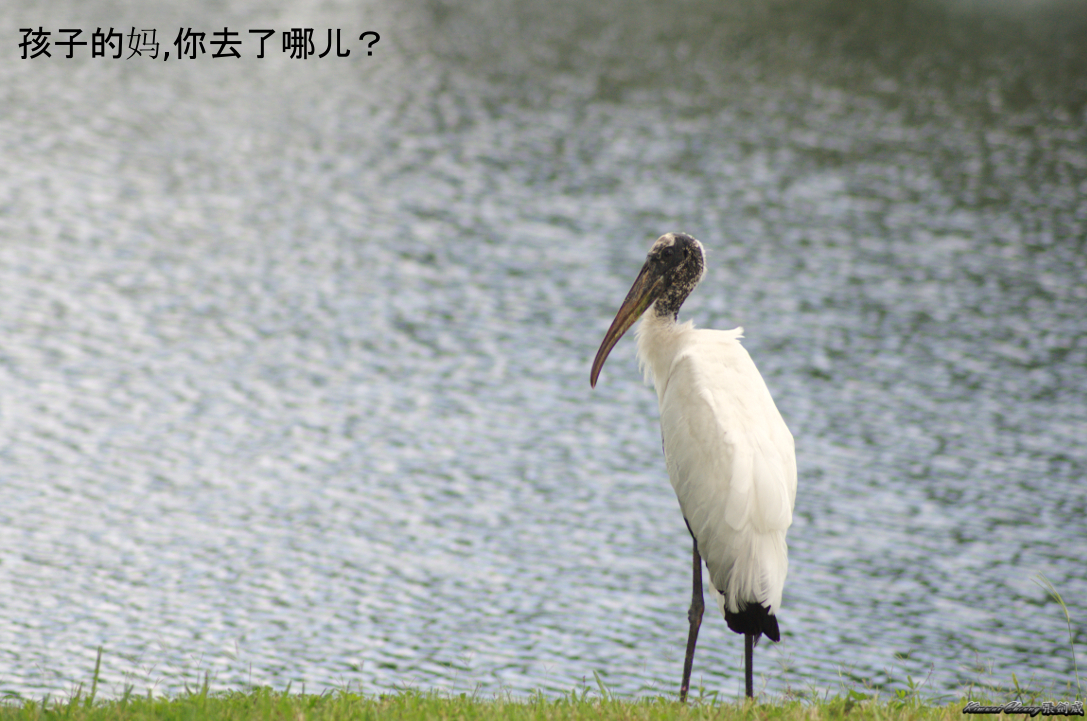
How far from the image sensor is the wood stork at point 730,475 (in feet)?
23.9

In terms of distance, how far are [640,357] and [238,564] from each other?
9.16 m

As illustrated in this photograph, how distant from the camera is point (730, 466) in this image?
7.34 meters

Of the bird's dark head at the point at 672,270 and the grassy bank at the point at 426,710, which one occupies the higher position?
the bird's dark head at the point at 672,270

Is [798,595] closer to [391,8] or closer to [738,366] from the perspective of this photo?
[738,366]

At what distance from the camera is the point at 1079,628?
1598 cm

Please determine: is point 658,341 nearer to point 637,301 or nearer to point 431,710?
point 637,301

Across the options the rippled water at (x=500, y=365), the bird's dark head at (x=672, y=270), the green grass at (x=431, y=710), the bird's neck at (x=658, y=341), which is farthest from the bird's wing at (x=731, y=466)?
the rippled water at (x=500, y=365)

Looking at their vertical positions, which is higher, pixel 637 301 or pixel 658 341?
pixel 637 301

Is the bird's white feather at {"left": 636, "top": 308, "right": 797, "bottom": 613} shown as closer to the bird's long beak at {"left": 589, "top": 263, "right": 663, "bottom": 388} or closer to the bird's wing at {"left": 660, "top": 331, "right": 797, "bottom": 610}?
the bird's wing at {"left": 660, "top": 331, "right": 797, "bottom": 610}

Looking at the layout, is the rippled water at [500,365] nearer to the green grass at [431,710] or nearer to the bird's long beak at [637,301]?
the green grass at [431,710]

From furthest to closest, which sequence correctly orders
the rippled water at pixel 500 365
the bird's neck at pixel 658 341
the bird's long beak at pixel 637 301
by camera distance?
the rippled water at pixel 500 365 → the bird's long beak at pixel 637 301 → the bird's neck at pixel 658 341

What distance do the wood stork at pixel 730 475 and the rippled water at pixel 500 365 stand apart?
260 centimetres

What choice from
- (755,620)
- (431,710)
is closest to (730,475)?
(755,620)

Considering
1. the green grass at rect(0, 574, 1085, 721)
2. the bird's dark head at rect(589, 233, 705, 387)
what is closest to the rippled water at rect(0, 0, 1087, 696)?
the green grass at rect(0, 574, 1085, 721)
